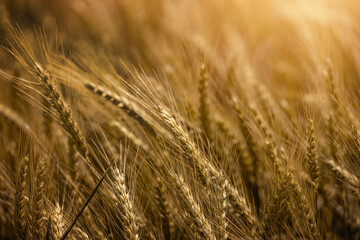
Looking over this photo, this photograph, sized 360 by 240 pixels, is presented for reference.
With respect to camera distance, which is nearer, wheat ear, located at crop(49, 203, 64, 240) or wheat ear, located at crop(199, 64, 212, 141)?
wheat ear, located at crop(49, 203, 64, 240)

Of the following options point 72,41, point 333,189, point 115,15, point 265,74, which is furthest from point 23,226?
point 115,15

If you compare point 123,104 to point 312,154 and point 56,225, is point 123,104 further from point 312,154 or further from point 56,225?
point 312,154

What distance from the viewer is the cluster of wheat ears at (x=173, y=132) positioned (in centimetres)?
56

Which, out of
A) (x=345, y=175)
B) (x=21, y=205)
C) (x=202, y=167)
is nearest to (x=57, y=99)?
(x=21, y=205)

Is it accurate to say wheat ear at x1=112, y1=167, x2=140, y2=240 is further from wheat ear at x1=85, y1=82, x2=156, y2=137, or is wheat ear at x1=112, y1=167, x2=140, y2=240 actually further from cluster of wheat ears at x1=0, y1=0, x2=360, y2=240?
wheat ear at x1=85, y1=82, x2=156, y2=137

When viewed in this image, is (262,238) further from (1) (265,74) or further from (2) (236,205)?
(1) (265,74)

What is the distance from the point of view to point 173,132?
1.82 ft

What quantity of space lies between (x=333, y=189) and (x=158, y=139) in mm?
671

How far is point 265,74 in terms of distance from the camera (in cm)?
134

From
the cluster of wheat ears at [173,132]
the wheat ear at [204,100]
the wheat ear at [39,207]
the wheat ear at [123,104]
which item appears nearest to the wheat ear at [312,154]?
the cluster of wheat ears at [173,132]

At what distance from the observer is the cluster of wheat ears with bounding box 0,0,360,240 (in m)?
0.56

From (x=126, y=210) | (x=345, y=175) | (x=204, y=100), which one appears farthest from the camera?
(x=204, y=100)

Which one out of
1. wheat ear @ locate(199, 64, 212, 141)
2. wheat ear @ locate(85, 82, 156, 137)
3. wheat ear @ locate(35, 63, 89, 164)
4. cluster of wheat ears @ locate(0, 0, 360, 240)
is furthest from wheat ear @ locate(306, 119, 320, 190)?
wheat ear @ locate(35, 63, 89, 164)

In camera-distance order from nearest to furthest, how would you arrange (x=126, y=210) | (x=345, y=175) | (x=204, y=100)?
1. (x=126, y=210)
2. (x=345, y=175)
3. (x=204, y=100)
